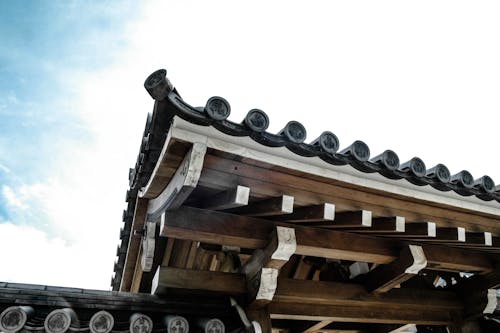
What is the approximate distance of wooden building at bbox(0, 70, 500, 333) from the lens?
2510 millimetres

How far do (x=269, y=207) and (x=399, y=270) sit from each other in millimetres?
1640

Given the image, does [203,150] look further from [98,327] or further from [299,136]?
[98,327]

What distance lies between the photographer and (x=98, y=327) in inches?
105

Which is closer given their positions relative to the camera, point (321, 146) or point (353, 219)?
point (321, 146)

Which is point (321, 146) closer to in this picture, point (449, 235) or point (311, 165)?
point (311, 165)

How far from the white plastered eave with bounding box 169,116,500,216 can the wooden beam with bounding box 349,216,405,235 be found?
247mm

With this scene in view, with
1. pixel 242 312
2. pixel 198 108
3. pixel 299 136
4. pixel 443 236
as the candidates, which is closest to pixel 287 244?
pixel 242 312

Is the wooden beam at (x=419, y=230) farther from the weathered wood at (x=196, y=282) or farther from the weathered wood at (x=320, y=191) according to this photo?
the weathered wood at (x=196, y=282)

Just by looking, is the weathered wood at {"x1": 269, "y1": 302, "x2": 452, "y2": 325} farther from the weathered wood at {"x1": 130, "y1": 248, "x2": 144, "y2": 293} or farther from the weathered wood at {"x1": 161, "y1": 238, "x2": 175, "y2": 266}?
the weathered wood at {"x1": 130, "y1": 248, "x2": 144, "y2": 293}

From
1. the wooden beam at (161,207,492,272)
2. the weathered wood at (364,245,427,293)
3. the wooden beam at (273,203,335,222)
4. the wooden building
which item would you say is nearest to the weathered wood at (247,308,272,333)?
the wooden building

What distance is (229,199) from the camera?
2.72 meters

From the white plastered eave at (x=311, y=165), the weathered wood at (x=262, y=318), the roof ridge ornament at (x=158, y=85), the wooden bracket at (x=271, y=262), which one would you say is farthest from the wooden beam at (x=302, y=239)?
the roof ridge ornament at (x=158, y=85)

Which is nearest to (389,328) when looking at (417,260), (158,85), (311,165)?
(417,260)

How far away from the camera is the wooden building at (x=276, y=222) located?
251 cm
